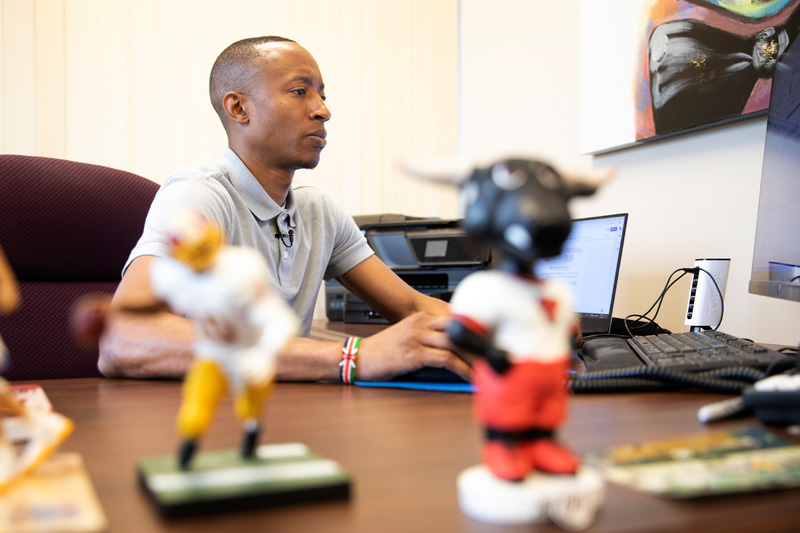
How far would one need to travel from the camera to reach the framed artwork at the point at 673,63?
1.51 metres

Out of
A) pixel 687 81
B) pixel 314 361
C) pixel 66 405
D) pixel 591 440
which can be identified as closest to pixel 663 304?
pixel 687 81

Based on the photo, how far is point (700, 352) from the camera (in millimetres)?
950

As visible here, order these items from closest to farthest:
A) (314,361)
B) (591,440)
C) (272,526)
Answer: (272,526), (591,440), (314,361)

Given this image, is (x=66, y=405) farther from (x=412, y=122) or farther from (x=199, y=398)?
(x=412, y=122)

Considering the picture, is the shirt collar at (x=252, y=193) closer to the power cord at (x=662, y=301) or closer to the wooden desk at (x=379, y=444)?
the wooden desk at (x=379, y=444)

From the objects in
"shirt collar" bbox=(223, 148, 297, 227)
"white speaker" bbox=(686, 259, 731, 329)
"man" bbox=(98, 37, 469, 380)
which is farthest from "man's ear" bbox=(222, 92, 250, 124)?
"white speaker" bbox=(686, 259, 731, 329)

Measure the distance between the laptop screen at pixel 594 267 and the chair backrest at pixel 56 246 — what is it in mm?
1037

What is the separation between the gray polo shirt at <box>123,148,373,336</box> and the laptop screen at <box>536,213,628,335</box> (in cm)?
55

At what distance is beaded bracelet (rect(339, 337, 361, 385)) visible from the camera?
926 millimetres

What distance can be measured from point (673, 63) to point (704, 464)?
156 cm

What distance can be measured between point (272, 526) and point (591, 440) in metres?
0.31

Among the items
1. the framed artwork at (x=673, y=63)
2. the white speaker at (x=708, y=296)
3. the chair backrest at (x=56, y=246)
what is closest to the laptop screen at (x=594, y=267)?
the white speaker at (x=708, y=296)

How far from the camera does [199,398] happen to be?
1.29 ft

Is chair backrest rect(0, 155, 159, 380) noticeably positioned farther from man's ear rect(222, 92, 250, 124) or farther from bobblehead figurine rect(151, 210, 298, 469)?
bobblehead figurine rect(151, 210, 298, 469)
